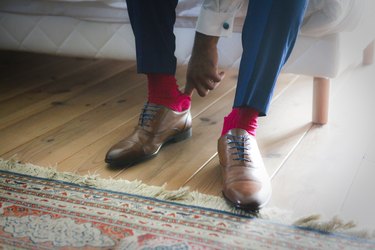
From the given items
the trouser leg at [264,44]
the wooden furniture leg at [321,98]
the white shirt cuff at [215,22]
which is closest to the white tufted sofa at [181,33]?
the wooden furniture leg at [321,98]

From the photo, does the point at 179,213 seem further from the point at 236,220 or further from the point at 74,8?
the point at 74,8

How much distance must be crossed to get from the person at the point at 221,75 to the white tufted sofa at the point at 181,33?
0.49 feet

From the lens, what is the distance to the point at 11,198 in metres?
0.87

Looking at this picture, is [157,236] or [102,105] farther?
[102,105]

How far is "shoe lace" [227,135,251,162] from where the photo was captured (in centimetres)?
92

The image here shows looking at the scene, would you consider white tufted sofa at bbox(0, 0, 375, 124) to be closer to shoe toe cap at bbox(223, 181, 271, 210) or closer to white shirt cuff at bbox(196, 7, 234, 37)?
white shirt cuff at bbox(196, 7, 234, 37)

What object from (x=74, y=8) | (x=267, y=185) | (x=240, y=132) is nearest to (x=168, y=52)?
(x=240, y=132)

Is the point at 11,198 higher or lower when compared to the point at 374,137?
lower

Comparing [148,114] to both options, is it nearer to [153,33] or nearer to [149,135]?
[149,135]

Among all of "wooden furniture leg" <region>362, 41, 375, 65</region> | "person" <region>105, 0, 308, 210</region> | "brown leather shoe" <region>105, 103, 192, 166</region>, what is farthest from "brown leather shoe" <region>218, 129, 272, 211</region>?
"wooden furniture leg" <region>362, 41, 375, 65</region>

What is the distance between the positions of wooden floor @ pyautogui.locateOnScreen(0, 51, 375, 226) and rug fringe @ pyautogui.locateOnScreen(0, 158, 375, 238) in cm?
3

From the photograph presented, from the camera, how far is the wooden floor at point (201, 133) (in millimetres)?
933

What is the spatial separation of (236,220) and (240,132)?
20cm

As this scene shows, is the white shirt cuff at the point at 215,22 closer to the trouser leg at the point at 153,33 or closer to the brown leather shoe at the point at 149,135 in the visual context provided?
→ the trouser leg at the point at 153,33
